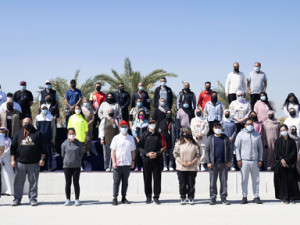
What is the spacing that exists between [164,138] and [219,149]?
10.5 ft

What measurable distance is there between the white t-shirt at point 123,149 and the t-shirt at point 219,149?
2.14 metres

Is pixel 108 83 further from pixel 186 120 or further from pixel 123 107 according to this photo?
pixel 186 120

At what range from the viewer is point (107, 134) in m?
14.2

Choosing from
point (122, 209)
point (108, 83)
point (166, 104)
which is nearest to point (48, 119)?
point (166, 104)

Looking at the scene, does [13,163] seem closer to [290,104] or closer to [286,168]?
[286,168]

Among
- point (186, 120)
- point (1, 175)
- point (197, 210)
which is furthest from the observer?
point (186, 120)

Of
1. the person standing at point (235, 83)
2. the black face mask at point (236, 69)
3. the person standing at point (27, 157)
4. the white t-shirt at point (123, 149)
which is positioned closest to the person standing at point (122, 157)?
the white t-shirt at point (123, 149)

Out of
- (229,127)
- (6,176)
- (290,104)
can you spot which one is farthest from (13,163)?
(290,104)

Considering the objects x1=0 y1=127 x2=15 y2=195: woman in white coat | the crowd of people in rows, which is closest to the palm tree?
the crowd of people in rows

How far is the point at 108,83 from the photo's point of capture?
1033 inches

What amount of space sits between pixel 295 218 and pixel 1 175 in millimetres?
7908

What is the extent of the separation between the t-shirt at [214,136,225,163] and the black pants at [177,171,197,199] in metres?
0.68

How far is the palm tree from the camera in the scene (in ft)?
83.0

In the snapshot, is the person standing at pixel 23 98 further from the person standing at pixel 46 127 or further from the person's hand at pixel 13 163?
the person's hand at pixel 13 163
